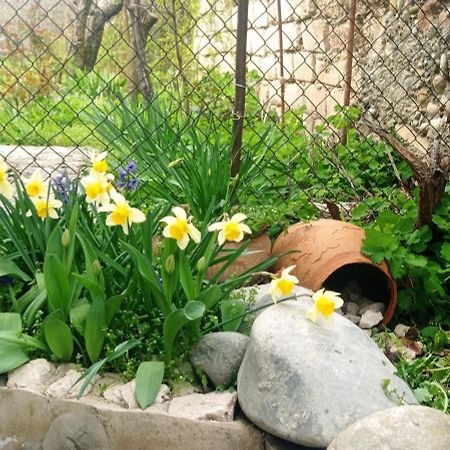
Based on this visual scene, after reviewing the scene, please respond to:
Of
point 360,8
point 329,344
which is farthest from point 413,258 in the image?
point 360,8

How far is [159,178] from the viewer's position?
3158 millimetres

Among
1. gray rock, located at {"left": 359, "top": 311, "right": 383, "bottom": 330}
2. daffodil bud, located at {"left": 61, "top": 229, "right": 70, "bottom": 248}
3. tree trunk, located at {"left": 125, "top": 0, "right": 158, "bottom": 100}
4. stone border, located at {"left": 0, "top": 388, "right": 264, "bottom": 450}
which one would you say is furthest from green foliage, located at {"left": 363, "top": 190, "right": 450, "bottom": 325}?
tree trunk, located at {"left": 125, "top": 0, "right": 158, "bottom": 100}

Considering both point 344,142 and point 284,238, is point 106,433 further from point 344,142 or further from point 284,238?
point 344,142

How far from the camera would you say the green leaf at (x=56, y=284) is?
2.18 metres

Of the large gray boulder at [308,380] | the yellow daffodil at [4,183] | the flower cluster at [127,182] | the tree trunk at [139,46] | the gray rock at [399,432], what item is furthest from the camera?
the tree trunk at [139,46]

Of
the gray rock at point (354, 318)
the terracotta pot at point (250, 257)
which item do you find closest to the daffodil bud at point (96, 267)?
the terracotta pot at point (250, 257)

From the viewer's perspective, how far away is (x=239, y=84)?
3006 mm

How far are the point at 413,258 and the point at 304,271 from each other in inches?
14.3

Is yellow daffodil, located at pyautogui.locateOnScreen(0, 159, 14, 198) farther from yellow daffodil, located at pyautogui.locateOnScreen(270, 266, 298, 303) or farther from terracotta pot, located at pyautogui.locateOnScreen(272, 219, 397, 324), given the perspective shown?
terracotta pot, located at pyautogui.locateOnScreen(272, 219, 397, 324)

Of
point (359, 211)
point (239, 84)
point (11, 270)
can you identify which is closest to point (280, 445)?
point (11, 270)

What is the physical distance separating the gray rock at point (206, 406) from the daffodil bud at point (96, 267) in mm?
397

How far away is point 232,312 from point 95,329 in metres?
0.41

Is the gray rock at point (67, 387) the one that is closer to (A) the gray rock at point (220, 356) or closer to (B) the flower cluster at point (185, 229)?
(A) the gray rock at point (220, 356)

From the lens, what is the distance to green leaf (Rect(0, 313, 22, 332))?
7.42ft
